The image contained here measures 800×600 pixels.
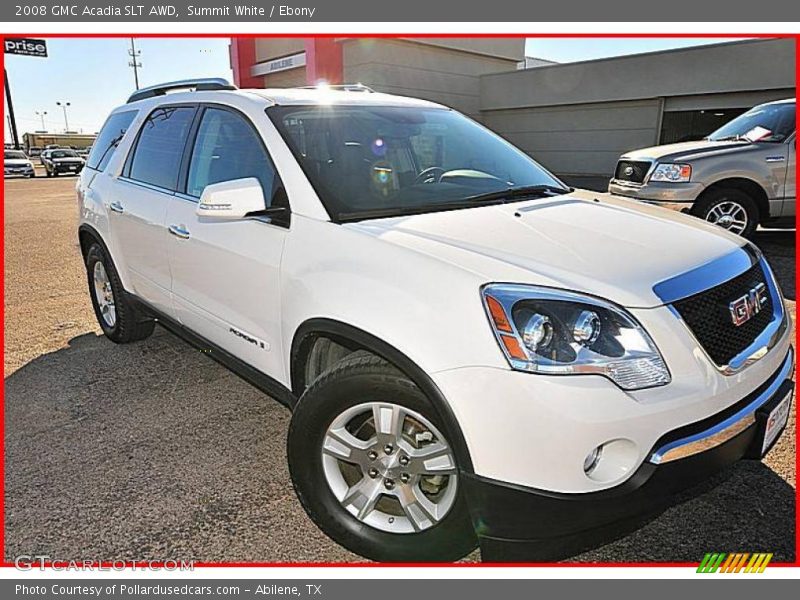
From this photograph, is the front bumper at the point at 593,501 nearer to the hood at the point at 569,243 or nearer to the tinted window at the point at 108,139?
the hood at the point at 569,243

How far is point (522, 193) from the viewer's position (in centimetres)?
308

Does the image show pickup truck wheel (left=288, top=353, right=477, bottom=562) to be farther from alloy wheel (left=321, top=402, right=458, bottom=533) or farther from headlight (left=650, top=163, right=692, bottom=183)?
headlight (left=650, top=163, right=692, bottom=183)

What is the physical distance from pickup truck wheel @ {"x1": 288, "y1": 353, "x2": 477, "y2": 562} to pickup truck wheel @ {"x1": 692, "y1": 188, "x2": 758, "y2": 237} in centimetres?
631

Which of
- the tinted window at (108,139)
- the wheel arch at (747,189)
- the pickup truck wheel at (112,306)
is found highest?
the tinted window at (108,139)

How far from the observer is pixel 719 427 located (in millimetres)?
2025

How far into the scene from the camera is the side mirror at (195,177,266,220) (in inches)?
105

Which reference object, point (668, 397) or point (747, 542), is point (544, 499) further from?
point (747, 542)

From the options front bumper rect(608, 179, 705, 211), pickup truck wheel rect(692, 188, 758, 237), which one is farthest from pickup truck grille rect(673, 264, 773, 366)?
pickup truck wheel rect(692, 188, 758, 237)

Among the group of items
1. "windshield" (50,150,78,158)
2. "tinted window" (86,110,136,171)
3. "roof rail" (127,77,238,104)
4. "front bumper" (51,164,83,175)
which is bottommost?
"front bumper" (51,164,83,175)

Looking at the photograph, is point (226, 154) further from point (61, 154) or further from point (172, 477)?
point (61, 154)

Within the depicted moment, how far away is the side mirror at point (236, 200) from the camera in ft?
8.71

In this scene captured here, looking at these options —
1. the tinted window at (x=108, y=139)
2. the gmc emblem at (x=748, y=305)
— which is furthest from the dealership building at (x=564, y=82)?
the gmc emblem at (x=748, y=305)

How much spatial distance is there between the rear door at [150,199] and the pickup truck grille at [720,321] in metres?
2.75

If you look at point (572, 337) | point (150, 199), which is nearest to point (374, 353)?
point (572, 337)
